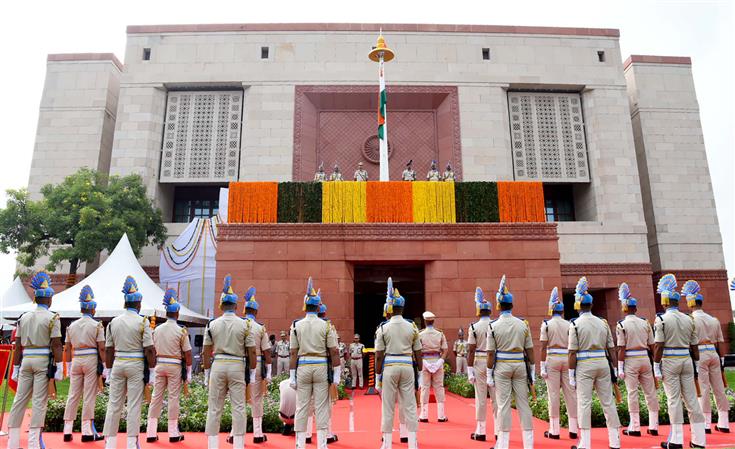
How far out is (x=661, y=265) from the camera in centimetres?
2512

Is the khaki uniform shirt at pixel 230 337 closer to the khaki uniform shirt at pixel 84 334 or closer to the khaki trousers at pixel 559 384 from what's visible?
the khaki uniform shirt at pixel 84 334

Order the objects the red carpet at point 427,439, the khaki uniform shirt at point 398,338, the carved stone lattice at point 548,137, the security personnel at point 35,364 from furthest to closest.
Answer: the carved stone lattice at point 548,137
the red carpet at point 427,439
the khaki uniform shirt at point 398,338
the security personnel at point 35,364

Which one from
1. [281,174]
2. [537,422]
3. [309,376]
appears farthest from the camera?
[281,174]

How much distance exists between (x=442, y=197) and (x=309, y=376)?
1128 centimetres

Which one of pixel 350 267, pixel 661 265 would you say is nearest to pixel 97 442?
pixel 350 267

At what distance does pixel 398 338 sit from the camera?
761 centimetres

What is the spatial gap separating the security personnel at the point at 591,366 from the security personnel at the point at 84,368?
24.1 ft

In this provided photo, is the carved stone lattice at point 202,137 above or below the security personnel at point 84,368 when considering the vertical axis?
above

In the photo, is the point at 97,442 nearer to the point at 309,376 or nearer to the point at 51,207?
the point at 309,376

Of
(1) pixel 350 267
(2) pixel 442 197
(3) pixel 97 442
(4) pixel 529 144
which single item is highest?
(4) pixel 529 144

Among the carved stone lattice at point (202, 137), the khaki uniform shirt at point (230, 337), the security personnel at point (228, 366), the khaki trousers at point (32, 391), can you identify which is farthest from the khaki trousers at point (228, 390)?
the carved stone lattice at point (202, 137)

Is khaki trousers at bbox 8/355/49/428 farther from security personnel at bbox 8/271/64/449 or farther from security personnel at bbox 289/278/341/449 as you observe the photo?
security personnel at bbox 289/278/341/449

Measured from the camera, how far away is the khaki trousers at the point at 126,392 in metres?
7.14

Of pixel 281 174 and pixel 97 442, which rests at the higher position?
pixel 281 174
